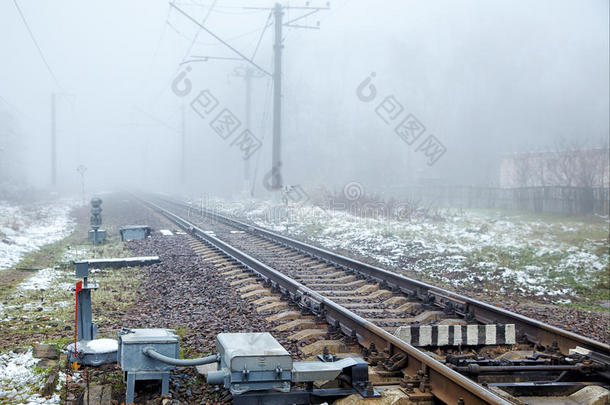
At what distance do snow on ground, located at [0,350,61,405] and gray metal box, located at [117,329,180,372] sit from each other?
1.84 ft

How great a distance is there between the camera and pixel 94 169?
134m

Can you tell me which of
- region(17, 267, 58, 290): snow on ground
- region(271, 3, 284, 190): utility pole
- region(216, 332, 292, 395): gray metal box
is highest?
region(271, 3, 284, 190): utility pole

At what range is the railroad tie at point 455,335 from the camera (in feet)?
17.5

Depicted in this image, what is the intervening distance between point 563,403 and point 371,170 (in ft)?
150

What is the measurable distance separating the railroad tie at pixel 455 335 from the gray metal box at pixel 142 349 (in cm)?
214

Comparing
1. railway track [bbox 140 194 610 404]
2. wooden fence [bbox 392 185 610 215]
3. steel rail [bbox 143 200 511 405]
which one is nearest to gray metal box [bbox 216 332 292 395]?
railway track [bbox 140 194 610 404]

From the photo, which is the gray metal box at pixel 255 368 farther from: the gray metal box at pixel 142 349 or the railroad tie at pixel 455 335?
the railroad tie at pixel 455 335

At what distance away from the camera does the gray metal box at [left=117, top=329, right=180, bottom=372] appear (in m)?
4.09

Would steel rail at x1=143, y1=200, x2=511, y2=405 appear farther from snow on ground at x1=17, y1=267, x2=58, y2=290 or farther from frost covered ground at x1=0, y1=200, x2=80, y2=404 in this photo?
snow on ground at x1=17, y1=267, x2=58, y2=290

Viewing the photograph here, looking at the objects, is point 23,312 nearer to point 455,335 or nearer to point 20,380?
point 20,380

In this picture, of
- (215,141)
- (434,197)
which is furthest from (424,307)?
(215,141)

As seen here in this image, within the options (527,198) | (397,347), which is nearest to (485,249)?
(397,347)

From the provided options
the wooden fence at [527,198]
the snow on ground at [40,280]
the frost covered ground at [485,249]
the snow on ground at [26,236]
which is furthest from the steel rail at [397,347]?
the wooden fence at [527,198]

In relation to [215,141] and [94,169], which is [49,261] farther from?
[94,169]
